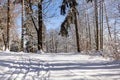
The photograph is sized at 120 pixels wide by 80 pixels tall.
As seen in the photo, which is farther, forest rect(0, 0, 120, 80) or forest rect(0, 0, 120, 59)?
forest rect(0, 0, 120, 59)

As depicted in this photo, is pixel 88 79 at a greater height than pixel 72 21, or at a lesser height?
lesser

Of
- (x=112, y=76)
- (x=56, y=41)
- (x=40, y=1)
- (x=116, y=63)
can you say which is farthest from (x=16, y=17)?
(x=56, y=41)

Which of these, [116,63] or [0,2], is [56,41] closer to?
[0,2]

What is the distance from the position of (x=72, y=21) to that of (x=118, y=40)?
56.5ft

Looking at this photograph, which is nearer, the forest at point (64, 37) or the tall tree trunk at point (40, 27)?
the forest at point (64, 37)

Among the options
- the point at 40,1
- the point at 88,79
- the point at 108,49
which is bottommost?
the point at 88,79

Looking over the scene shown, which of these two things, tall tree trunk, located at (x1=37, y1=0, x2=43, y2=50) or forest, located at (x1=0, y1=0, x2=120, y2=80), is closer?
forest, located at (x1=0, y1=0, x2=120, y2=80)

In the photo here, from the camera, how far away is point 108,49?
12641mm

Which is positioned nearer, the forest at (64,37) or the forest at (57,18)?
the forest at (64,37)

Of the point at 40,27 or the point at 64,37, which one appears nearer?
the point at 40,27

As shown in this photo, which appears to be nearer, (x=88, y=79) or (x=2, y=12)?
(x=88, y=79)

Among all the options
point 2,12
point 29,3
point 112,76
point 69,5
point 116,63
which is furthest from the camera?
point 2,12

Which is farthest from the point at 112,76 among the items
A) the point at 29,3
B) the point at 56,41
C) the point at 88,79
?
the point at 56,41

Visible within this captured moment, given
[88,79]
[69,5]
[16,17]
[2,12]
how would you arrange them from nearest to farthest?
1. [88,79]
2. [69,5]
3. [2,12]
4. [16,17]
